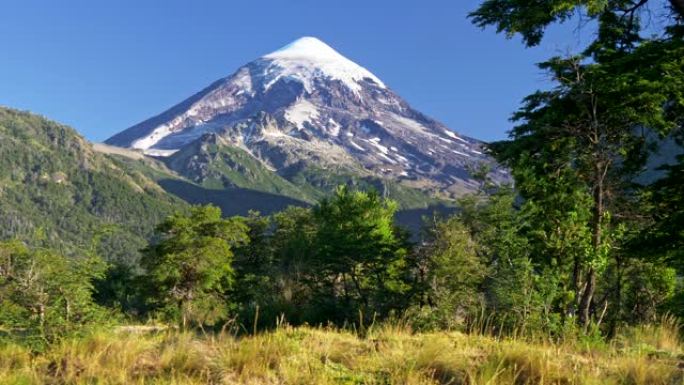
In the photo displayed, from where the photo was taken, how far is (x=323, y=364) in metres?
5.38

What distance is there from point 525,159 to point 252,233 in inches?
1641

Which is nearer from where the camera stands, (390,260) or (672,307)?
(672,307)

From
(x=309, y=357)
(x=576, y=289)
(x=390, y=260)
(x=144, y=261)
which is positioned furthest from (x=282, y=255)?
(x=309, y=357)

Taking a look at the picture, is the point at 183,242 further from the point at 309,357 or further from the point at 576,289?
the point at 309,357

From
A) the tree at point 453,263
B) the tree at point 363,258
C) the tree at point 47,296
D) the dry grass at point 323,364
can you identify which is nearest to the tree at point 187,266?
the tree at point 363,258

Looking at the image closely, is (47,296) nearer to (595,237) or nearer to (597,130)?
(595,237)

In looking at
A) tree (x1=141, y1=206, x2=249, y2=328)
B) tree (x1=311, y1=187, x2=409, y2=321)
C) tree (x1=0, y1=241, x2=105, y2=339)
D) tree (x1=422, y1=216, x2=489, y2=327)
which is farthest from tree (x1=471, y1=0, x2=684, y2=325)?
tree (x1=141, y1=206, x2=249, y2=328)

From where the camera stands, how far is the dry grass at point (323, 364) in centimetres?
466

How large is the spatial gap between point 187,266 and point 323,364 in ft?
126

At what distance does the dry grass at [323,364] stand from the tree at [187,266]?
32998 mm

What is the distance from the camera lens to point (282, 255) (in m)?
45.1

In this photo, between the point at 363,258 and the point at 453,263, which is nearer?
the point at 453,263

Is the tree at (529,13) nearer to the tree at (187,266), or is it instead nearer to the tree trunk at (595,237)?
the tree trunk at (595,237)

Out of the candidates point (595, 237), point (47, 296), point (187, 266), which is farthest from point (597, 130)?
point (187, 266)
